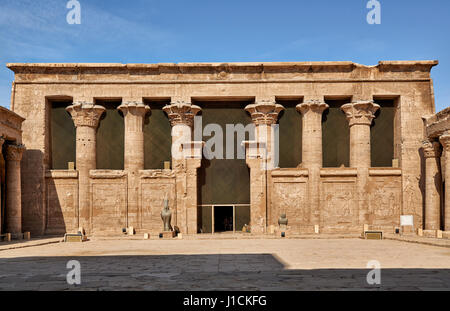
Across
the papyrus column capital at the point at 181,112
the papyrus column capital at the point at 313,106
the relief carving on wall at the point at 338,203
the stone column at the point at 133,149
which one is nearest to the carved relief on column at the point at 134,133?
the stone column at the point at 133,149

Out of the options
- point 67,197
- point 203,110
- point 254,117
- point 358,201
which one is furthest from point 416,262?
point 67,197

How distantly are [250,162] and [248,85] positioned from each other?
4.83m

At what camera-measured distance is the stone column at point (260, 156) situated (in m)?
25.8

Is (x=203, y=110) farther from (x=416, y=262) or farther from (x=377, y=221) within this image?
(x=416, y=262)

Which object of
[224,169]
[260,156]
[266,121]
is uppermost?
[266,121]

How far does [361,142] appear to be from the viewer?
26.4 metres

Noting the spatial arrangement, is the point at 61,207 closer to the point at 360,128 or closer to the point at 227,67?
the point at 227,67

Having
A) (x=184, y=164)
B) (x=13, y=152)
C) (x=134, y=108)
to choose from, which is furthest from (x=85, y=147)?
(x=184, y=164)

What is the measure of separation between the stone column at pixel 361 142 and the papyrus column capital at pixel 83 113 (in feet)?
50.9

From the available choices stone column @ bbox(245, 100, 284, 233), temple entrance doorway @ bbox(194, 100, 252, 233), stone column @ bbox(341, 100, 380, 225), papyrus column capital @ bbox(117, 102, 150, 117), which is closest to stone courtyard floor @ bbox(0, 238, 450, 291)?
stone column @ bbox(245, 100, 284, 233)

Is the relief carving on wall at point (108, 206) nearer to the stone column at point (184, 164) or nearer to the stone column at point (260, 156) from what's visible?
the stone column at point (184, 164)

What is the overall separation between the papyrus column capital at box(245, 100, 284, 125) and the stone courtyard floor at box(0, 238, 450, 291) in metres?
11.3

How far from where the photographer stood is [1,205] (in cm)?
2409

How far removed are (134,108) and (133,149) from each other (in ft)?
8.33
